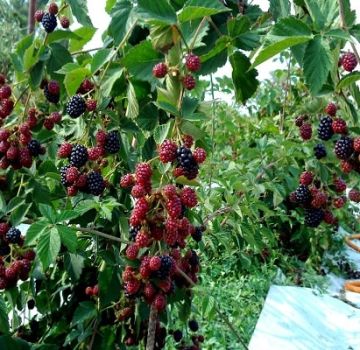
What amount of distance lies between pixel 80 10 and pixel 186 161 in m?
0.55

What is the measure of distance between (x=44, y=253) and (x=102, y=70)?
40 cm

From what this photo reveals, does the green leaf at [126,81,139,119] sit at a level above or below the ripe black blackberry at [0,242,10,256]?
above

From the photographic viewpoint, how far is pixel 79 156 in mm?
1056

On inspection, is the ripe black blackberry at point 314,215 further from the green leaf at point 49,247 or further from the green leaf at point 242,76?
the green leaf at point 49,247

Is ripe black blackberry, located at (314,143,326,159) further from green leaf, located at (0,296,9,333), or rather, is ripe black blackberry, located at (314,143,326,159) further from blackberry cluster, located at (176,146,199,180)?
green leaf, located at (0,296,9,333)

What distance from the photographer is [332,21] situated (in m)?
0.87

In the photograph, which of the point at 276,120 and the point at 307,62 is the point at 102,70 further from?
the point at 276,120

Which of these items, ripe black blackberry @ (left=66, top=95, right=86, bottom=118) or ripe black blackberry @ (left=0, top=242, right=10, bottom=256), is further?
ripe black blackberry @ (left=0, top=242, right=10, bottom=256)

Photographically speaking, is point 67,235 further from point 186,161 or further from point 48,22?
point 48,22

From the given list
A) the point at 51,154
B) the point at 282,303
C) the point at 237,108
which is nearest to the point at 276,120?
the point at 237,108

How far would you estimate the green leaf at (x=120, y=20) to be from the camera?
3.37 ft

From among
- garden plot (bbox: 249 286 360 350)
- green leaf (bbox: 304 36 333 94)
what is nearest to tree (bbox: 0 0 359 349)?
green leaf (bbox: 304 36 333 94)

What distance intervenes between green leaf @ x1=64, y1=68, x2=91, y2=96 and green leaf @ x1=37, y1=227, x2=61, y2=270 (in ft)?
0.92

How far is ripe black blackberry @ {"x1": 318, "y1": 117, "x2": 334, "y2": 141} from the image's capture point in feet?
3.71
